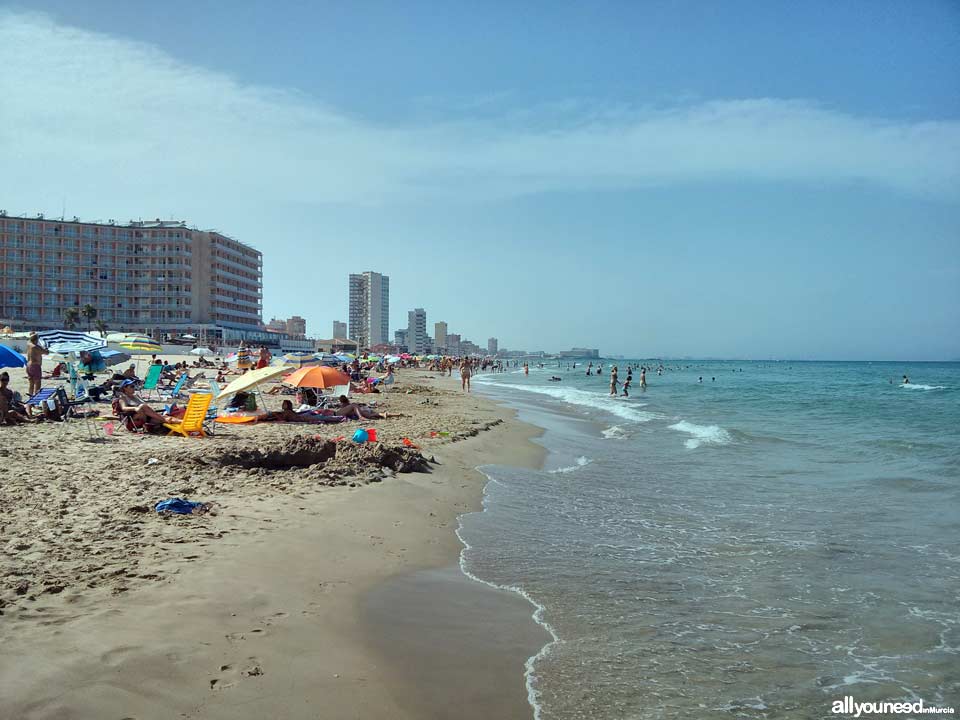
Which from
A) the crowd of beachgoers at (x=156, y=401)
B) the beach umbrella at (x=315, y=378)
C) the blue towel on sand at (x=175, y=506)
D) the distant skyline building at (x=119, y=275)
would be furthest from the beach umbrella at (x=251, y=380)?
the distant skyline building at (x=119, y=275)

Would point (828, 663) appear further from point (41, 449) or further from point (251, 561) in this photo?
point (41, 449)

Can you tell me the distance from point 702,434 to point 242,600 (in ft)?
53.0

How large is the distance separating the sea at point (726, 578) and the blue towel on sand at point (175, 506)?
9.29 feet

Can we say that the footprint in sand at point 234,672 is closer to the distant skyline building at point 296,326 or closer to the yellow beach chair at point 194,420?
the yellow beach chair at point 194,420

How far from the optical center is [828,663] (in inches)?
170

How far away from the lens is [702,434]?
60.3 ft

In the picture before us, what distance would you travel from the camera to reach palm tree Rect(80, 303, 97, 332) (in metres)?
82.1

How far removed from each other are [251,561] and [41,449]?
6313mm

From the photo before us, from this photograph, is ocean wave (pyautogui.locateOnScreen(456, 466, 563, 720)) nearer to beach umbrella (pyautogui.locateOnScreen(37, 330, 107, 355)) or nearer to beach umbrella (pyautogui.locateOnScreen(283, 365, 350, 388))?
beach umbrella (pyautogui.locateOnScreen(283, 365, 350, 388))

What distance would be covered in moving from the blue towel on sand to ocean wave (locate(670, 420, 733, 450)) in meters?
11.8

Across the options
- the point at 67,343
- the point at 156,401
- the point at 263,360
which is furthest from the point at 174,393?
the point at 263,360

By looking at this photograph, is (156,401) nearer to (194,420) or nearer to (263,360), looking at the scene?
(194,420)

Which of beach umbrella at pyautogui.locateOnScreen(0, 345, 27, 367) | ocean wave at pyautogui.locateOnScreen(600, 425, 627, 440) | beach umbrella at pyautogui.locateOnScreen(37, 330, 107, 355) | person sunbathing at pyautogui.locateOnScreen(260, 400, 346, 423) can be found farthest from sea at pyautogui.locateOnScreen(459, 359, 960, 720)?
beach umbrella at pyautogui.locateOnScreen(37, 330, 107, 355)

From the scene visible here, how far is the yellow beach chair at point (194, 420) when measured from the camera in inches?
454
